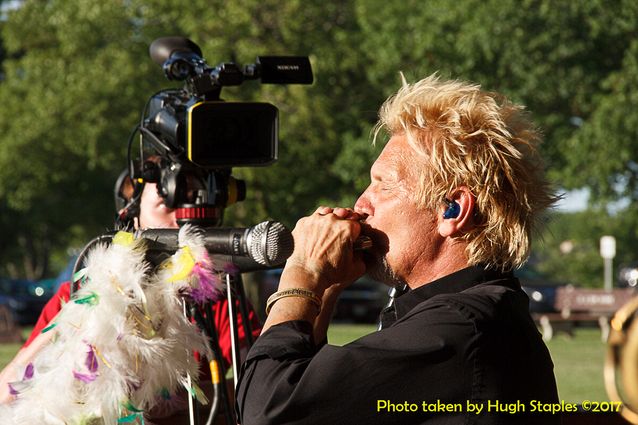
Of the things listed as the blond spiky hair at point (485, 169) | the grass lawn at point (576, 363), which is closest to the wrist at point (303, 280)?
the blond spiky hair at point (485, 169)

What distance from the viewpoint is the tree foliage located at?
18.1 m

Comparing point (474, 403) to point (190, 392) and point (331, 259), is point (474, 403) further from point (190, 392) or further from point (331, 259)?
point (190, 392)

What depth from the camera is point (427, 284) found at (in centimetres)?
253

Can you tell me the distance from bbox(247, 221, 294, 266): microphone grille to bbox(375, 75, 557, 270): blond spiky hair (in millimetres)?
386

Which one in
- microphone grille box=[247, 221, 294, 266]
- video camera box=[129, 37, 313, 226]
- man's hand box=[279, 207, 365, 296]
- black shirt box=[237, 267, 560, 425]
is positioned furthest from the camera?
video camera box=[129, 37, 313, 226]

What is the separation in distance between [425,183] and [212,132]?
803 mm

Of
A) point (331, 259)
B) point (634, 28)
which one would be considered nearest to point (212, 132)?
point (331, 259)

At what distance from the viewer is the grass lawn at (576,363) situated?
1044 cm

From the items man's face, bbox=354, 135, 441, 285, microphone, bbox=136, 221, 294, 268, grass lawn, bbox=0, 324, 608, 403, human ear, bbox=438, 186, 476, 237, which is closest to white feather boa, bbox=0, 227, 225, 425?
microphone, bbox=136, 221, 294, 268

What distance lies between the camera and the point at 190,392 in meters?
2.59

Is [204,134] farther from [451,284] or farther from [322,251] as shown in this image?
[451,284]

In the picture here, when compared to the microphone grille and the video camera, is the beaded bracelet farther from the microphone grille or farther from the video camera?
the video camera

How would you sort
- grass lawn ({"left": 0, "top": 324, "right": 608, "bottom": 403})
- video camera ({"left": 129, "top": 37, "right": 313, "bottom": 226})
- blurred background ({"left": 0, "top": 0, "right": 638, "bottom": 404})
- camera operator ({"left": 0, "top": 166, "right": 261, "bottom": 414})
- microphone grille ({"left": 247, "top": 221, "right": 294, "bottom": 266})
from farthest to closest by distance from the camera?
1. blurred background ({"left": 0, "top": 0, "right": 638, "bottom": 404})
2. grass lawn ({"left": 0, "top": 324, "right": 608, "bottom": 403})
3. camera operator ({"left": 0, "top": 166, "right": 261, "bottom": 414})
4. video camera ({"left": 129, "top": 37, "right": 313, "bottom": 226})
5. microphone grille ({"left": 247, "top": 221, "right": 294, "bottom": 266})

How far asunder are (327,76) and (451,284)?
18.0 m
